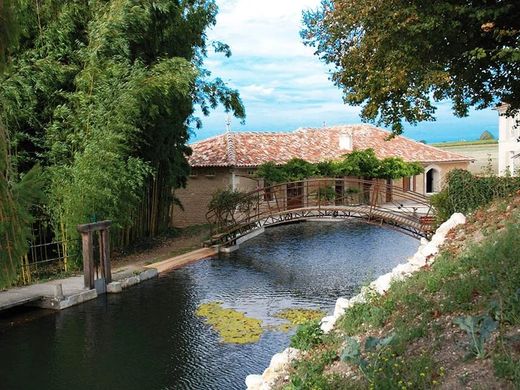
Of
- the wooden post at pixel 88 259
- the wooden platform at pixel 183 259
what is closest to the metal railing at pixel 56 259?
the wooden post at pixel 88 259

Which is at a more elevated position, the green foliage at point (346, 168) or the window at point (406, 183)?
the green foliage at point (346, 168)

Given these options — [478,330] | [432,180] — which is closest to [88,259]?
[478,330]

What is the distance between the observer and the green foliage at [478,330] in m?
4.30

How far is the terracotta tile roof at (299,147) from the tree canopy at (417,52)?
47.9 feet

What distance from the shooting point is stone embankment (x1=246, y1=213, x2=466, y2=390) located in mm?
6066

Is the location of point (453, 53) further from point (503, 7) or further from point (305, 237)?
point (305, 237)

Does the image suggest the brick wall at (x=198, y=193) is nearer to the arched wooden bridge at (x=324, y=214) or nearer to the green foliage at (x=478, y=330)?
the arched wooden bridge at (x=324, y=214)

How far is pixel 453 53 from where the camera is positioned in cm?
1111

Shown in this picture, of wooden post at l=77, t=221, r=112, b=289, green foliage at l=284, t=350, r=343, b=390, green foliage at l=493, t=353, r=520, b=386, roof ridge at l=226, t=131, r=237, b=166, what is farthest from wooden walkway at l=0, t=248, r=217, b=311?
roof ridge at l=226, t=131, r=237, b=166

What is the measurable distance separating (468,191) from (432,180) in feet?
81.2

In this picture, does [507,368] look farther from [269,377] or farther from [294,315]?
[294,315]

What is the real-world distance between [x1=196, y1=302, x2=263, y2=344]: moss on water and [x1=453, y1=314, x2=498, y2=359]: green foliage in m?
5.41

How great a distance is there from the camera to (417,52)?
34.8 ft

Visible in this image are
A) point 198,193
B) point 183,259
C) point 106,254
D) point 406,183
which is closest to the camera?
point 106,254
